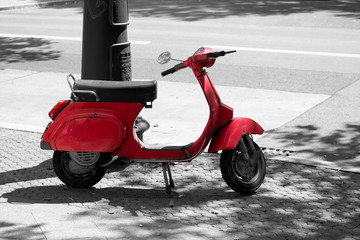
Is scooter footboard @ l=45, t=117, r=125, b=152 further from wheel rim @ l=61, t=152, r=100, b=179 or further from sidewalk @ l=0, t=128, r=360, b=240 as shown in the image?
sidewalk @ l=0, t=128, r=360, b=240

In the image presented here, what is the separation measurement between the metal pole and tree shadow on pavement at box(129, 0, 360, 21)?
10.5 meters

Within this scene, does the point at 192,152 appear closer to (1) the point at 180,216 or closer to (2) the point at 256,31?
(1) the point at 180,216

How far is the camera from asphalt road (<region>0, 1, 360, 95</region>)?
1142 cm

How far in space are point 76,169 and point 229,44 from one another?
26.8ft

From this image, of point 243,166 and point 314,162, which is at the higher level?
point 243,166

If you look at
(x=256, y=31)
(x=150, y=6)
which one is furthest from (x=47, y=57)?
(x=150, y=6)

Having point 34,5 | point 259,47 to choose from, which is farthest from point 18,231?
point 34,5

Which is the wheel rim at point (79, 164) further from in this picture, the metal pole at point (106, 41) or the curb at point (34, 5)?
→ the curb at point (34, 5)

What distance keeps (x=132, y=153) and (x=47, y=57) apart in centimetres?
749

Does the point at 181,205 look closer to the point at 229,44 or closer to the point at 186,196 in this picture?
the point at 186,196

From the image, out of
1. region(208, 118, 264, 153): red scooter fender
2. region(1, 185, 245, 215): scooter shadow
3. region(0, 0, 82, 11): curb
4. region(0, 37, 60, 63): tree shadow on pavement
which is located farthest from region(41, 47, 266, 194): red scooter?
region(0, 0, 82, 11): curb

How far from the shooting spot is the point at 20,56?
13.6 meters

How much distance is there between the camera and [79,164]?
6.40 metres

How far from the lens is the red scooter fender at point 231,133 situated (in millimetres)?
6117
